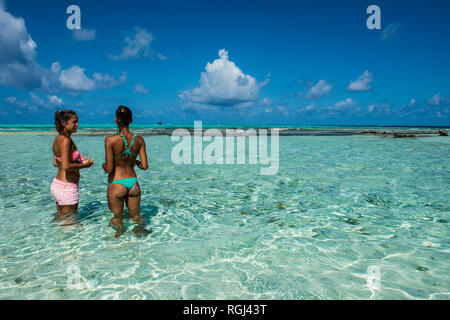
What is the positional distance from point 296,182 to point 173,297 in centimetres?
793

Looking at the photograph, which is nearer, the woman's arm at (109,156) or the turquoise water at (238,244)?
the turquoise water at (238,244)

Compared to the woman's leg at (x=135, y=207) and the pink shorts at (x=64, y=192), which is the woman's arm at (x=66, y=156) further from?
the woman's leg at (x=135, y=207)

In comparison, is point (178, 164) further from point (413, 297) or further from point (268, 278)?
point (413, 297)

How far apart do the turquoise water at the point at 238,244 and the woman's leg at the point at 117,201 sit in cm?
28

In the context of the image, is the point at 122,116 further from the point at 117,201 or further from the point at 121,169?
the point at 117,201

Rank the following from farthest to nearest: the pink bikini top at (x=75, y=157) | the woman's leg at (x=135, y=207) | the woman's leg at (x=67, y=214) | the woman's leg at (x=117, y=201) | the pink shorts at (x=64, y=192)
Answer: the woman's leg at (x=67, y=214) → the woman's leg at (x=135, y=207) → the pink shorts at (x=64, y=192) → the woman's leg at (x=117, y=201) → the pink bikini top at (x=75, y=157)

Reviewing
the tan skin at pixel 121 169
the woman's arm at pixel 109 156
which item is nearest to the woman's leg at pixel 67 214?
the tan skin at pixel 121 169

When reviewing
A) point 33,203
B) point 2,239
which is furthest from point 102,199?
point 2,239

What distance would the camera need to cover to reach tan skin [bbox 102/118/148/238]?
4.79 metres

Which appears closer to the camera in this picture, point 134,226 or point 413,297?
point 413,297

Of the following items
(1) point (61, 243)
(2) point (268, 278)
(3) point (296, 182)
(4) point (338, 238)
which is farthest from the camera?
(3) point (296, 182)

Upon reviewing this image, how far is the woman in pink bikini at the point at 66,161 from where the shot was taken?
4703 millimetres

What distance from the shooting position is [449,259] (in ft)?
15.5

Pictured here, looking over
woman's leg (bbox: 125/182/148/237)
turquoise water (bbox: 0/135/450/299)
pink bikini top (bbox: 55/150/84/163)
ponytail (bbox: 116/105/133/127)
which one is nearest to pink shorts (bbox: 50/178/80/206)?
pink bikini top (bbox: 55/150/84/163)
